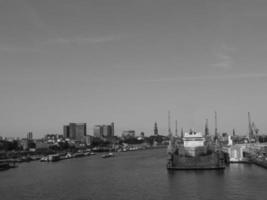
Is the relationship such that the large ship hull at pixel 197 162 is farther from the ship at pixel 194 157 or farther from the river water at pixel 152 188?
the river water at pixel 152 188

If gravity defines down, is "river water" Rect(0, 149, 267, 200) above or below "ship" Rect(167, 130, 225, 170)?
below

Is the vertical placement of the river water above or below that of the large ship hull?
below

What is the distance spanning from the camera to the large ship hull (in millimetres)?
64250

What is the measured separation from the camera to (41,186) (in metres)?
49.8

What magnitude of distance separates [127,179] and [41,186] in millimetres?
12076

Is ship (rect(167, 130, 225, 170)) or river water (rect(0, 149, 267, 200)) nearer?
river water (rect(0, 149, 267, 200))

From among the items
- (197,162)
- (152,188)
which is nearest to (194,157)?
(197,162)

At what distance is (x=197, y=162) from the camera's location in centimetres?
6569

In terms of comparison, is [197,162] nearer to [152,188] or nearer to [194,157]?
[194,157]

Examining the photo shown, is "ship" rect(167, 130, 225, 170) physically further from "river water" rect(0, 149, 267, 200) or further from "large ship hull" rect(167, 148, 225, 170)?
"river water" rect(0, 149, 267, 200)

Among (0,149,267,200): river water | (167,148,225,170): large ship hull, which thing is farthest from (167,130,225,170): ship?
(0,149,267,200): river water

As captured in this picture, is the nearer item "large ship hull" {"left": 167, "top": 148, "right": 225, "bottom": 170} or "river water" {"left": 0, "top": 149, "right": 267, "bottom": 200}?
"river water" {"left": 0, "top": 149, "right": 267, "bottom": 200}

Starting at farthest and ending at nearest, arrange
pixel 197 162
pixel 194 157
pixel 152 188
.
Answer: pixel 194 157 < pixel 197 162 < pixel 152 188

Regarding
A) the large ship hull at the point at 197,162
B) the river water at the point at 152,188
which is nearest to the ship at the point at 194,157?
the large ship hull at the point at 197,162
